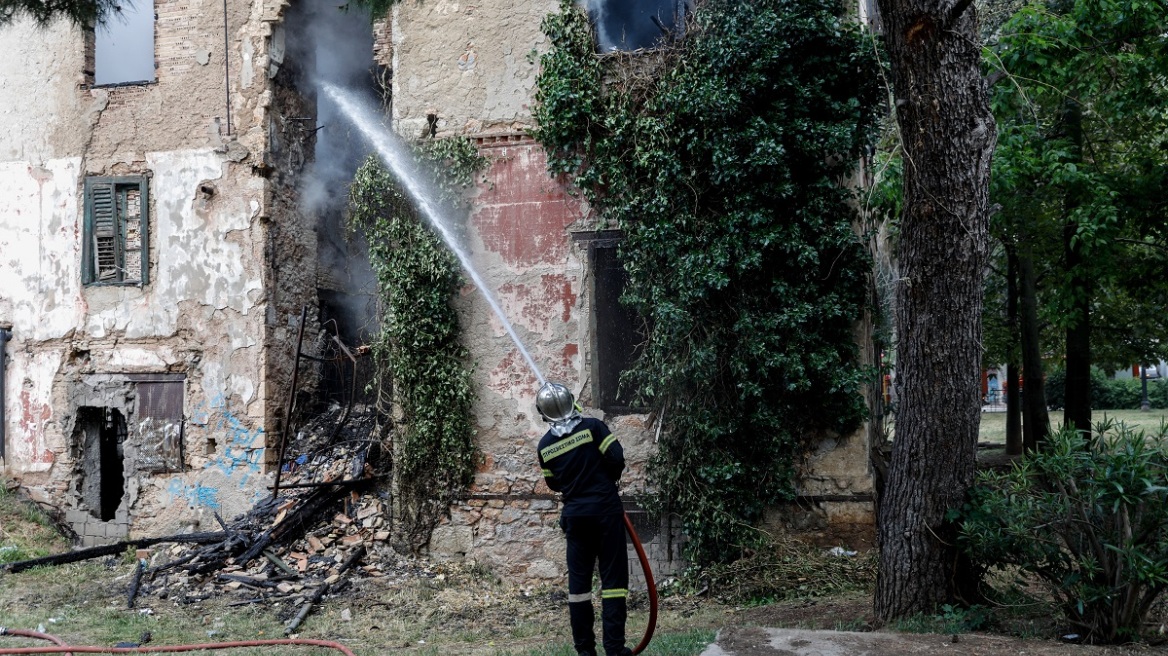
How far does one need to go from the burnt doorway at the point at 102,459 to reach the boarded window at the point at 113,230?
178cm

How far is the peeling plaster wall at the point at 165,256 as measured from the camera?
436 inches

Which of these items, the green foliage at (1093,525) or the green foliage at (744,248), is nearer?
the green foliage at (1093,525)

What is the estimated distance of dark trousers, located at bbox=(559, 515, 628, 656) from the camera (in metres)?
5.71

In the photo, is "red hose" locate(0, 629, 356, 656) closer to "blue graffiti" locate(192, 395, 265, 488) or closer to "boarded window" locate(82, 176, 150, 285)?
"blue graffiti" locate(192, 395, 265, 488)

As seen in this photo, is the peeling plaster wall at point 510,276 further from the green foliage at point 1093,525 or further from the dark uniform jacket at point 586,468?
the green foliage at point 1093,525

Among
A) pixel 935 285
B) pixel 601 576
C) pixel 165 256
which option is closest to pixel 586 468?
pixel 601 576

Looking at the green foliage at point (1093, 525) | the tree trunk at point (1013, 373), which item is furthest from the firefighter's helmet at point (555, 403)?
the tree trunk at point (1013, 373)

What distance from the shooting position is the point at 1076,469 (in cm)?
546

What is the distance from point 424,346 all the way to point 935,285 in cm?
543

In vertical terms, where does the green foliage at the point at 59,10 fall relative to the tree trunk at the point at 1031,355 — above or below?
above

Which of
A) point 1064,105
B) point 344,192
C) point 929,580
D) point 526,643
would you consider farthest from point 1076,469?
point 344,192

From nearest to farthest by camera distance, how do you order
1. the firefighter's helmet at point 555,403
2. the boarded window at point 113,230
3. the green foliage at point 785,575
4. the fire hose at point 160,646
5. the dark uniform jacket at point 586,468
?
1. the dark uniform jacket at point 586,468
2. the firefighter's helmet at point 555,403
3. the fire hose at point 160,646
4. the green foliage at point 785,575
5. the boarded window at point 113,230

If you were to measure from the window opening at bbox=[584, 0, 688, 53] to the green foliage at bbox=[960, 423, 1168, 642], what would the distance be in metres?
5.75

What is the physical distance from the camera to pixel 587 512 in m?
5.82
